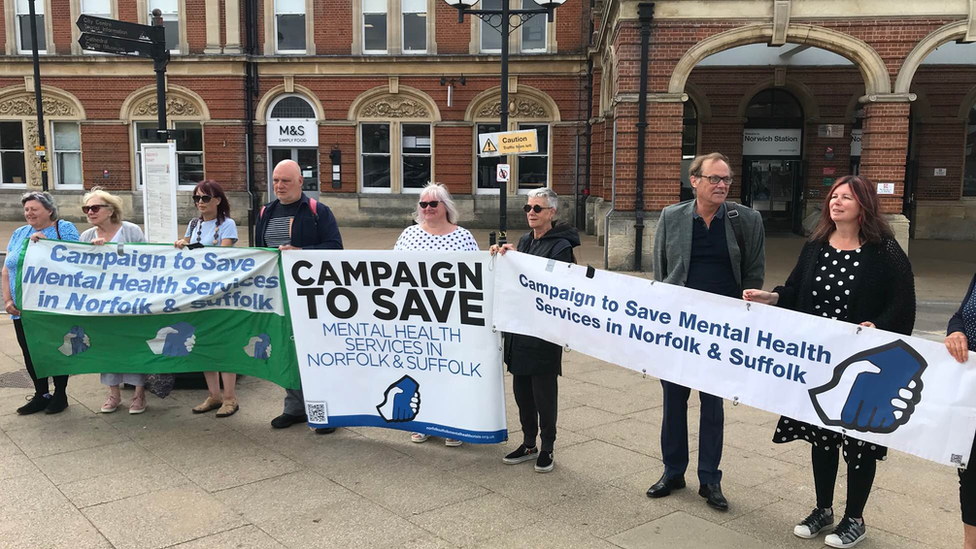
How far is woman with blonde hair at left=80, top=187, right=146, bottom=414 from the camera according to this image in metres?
5.82

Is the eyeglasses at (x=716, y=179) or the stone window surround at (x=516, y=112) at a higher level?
the stone window surround at (x=516, y=112)

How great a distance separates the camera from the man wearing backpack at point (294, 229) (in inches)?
219

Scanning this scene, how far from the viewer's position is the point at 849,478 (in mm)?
3803

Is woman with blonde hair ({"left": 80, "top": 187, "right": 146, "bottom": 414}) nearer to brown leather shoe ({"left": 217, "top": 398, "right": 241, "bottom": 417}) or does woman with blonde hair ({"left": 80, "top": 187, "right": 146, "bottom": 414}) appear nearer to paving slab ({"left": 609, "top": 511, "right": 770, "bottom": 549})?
brown leather shoe ({"left": 217, "top": 398, "right": 241, "bottom": 417})

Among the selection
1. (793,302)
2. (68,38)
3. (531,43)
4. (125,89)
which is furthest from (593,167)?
(793,302)

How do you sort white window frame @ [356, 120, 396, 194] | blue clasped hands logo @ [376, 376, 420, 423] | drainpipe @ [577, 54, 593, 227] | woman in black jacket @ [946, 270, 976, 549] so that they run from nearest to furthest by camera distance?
woman in black jacket @ [946, 270, 976, 549]
blue clasped hands logo @ [376, 376, 420, 423]
drainpipe @ [577, 54, 593, 227]
white window frame @ [356, 120, 396, 194]

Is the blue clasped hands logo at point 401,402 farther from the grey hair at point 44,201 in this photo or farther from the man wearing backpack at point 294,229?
the grey hair at point 44,201

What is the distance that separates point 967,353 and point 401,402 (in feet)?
10.6

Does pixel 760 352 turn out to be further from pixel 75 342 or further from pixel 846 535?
pixel 75 342

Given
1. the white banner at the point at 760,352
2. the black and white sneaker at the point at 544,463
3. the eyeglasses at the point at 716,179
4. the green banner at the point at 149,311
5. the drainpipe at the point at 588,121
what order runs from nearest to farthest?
the white banner at the point at 760,352 → the eyeglasses at the point at 716,179 → the black and white sneaker at the point at 544,463 → the green banner at the point at 149,311 → the drainpipe at the point at 588,121

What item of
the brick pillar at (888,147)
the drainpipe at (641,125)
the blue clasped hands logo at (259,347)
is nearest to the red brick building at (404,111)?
the drainpipe at (641,125)

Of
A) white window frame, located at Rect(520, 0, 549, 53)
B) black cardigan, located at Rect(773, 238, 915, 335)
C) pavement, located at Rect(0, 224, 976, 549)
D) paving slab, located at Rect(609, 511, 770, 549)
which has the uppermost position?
white window frame, located at Rect(520, 0, 549, 53)

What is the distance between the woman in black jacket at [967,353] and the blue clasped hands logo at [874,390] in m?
0.17

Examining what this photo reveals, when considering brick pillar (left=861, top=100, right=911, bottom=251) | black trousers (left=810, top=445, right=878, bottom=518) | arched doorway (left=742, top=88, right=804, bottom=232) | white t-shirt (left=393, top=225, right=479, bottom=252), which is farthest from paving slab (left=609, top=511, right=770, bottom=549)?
arched doorway (left=742, top=88, right=804, bottom=232)
